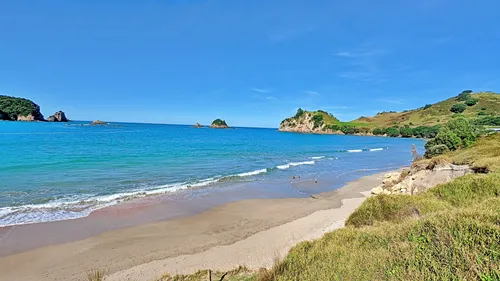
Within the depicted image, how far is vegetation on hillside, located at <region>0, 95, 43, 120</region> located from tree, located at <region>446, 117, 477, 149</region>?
23010 cm

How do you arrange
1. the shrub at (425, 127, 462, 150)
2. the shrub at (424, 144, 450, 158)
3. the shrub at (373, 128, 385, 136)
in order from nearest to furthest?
1. the shrub at (424, 144, 450, 158)
2. the shrub at (425, 127, 462, 150)
3. the shrub at (373, 128, 385, 136)

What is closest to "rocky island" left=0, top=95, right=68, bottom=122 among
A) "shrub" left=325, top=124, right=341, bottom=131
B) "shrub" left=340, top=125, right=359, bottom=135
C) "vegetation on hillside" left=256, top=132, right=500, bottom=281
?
"shrub" left=325, top=124, right=341, bottom=131

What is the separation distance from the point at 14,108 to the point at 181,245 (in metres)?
228

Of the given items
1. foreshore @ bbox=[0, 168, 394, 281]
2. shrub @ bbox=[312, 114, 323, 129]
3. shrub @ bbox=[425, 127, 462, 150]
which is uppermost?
shrub @ bbox=[312, 114, 323, 129]

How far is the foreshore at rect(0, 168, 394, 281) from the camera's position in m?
8.67

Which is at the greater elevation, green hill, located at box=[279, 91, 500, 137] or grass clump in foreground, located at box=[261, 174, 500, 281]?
green hill, located at box=[279, 91, 500, 137]

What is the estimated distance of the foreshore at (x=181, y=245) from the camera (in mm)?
8672

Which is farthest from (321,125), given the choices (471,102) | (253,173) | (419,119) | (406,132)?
(253,173)

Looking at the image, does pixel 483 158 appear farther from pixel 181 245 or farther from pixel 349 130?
pixel 349 130

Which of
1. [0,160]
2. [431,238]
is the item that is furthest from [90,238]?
[0,160]

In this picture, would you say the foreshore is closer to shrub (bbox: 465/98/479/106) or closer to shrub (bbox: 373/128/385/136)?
shrub (bbox: 373/128/385/136)

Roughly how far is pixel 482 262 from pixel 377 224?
4030 millimetres

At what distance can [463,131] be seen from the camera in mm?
25375

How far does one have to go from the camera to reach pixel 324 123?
175500 mm
